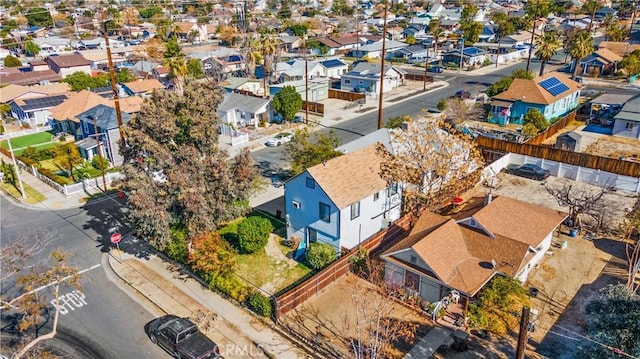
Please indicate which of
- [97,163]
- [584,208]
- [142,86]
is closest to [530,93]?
[584,208]

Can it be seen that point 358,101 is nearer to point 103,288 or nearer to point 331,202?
point 331,202

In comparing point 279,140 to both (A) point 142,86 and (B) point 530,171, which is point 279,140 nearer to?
(B) point 530,171

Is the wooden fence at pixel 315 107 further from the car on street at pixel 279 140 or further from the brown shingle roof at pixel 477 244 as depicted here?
the brown shingle roof at pixel 477 244

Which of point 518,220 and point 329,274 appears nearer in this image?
point 329,274

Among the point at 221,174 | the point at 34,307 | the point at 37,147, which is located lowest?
the point at 37,147

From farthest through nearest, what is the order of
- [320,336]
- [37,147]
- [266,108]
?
[266,108] < [37,147] < [320,336]

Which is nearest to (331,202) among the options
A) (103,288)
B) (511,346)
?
(511,346)
